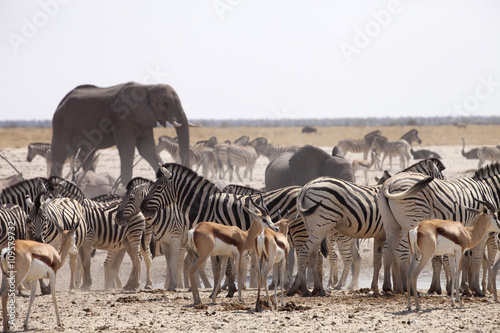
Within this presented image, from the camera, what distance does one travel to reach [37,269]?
706 cm

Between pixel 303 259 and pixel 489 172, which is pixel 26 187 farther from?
pixel 489 172

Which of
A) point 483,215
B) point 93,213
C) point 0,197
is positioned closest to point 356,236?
point 483,215

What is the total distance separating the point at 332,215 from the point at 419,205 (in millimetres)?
1086

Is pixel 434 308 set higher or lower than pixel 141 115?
lower

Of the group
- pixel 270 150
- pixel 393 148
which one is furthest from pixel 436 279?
pixel 270 150

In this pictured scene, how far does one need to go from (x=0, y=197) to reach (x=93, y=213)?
1475mm

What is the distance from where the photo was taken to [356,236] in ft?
31.5

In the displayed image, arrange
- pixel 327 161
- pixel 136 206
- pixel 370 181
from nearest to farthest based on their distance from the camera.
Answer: pixel 136 206 → pixel 327 161 → pixel 370 181

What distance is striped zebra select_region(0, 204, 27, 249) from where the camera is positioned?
30.5ft

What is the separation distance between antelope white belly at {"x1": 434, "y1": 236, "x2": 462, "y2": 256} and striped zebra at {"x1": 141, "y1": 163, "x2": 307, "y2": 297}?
2379 mm

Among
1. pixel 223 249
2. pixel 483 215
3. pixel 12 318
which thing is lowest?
pixel 12 318

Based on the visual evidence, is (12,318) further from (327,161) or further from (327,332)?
(327,161)

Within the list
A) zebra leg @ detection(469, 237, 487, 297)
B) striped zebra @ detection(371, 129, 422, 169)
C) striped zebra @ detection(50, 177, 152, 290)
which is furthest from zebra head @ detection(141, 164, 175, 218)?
striped zebra @ detection(371, 129, 422, 169)

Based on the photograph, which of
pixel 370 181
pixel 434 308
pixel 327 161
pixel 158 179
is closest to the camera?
pixel 434 308
